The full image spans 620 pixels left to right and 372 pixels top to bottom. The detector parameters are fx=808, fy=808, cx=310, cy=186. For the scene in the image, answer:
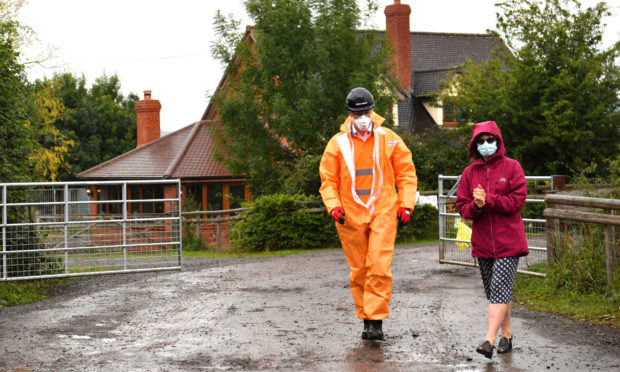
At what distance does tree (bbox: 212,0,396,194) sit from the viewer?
25.4 meters

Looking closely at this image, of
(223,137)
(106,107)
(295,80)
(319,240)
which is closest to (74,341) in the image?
(319,240)

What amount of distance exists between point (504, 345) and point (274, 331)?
220 cm

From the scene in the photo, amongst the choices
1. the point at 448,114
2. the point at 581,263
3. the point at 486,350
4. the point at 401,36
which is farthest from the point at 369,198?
the point at 401,36

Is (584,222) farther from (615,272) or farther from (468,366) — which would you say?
(468,366)

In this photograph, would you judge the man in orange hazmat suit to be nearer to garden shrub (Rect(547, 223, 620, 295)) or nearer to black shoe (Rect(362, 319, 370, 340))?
black shoe (Rect(362, 319, 370, 340))

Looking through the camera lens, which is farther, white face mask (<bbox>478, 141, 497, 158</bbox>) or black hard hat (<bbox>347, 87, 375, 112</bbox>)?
black hard hat (<bbox>347, 87, 375, 112</bbox>)

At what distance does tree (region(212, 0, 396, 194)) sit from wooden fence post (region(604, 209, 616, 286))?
1621 cm

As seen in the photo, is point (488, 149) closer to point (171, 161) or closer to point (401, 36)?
point (171, 161)

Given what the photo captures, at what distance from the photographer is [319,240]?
21516 mm

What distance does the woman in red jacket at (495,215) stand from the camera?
20.8 feet

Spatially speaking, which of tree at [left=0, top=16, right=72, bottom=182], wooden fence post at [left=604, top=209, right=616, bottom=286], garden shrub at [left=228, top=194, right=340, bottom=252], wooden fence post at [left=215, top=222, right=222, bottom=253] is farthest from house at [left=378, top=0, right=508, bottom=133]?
wooden fence post at [left=604, top=209, right=616, bottom=286]

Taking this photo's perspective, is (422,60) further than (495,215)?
Yes

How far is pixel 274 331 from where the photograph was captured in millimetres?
7598

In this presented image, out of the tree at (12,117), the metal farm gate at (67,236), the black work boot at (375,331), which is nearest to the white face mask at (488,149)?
the black work boot at (375,331)
